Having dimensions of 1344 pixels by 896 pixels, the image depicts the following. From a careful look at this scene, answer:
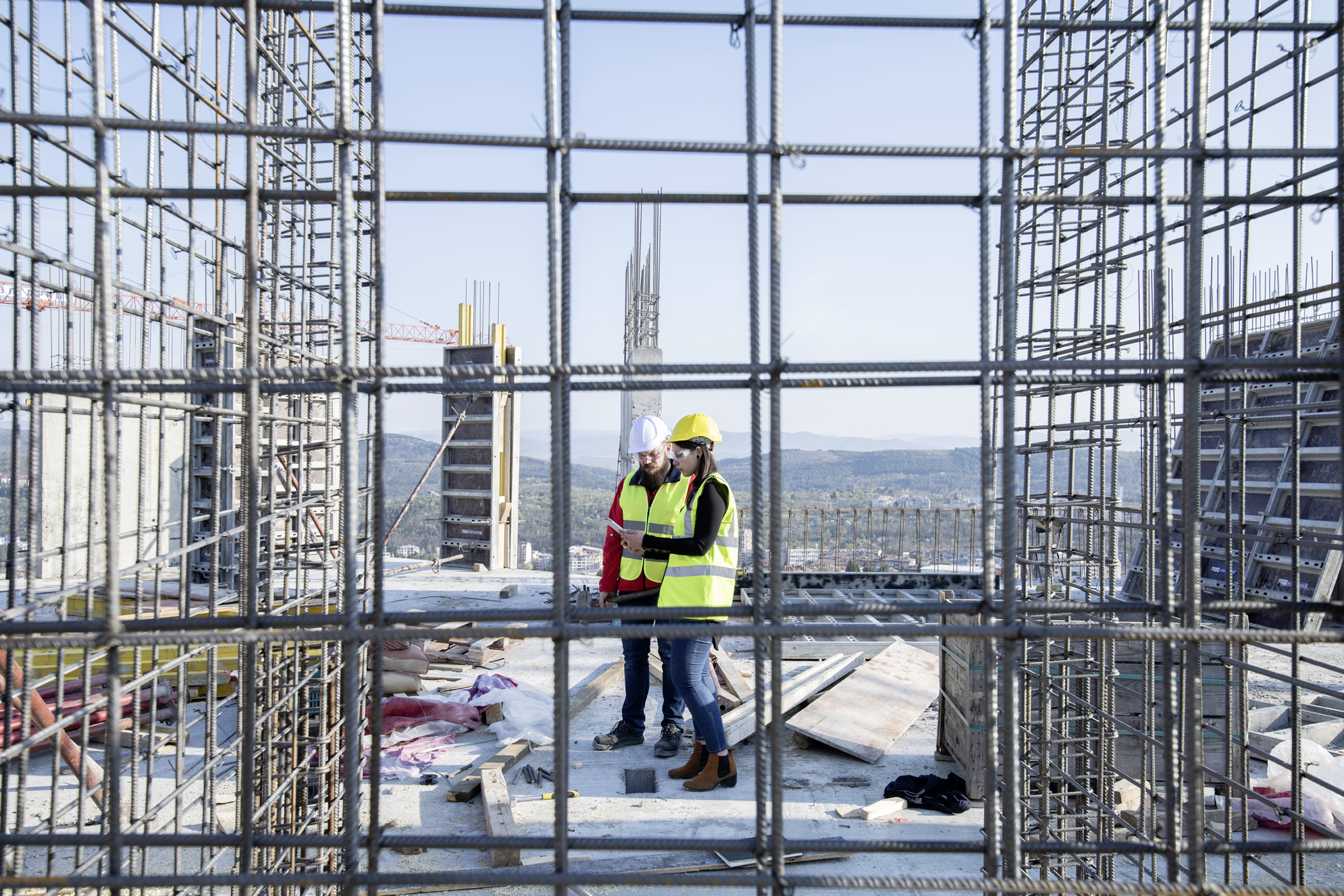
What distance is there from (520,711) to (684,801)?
5.44 ft

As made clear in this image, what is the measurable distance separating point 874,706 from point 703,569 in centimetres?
198

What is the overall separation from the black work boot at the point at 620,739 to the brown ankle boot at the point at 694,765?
1.83 feet

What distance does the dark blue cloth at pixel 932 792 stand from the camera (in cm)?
453

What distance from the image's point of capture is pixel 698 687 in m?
4.76

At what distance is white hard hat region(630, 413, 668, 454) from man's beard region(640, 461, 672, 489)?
195mm

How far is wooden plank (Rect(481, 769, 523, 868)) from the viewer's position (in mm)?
3855

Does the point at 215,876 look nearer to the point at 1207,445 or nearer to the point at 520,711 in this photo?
the point at 520,711

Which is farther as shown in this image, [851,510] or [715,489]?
[851,510]

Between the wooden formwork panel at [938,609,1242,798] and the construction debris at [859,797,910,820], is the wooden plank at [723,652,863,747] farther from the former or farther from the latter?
the wooden formwork panel at [938,609,1242,798]

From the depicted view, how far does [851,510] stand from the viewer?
503 inches

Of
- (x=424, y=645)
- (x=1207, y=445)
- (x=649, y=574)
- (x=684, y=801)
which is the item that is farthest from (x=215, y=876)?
(x=1207, y=445)

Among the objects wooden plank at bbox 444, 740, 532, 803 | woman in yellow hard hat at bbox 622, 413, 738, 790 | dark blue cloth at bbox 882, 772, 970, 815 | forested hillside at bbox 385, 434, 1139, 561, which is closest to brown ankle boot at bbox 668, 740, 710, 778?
woman in yellow hard hat at bbox 622, 413, 738, 790

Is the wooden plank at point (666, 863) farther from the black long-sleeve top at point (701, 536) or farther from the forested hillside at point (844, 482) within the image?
the forested hillside at point (844, 482)

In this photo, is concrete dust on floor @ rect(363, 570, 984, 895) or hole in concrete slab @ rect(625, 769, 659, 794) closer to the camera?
concrete dust on floor @ rect(363, 570, 984, 895)
